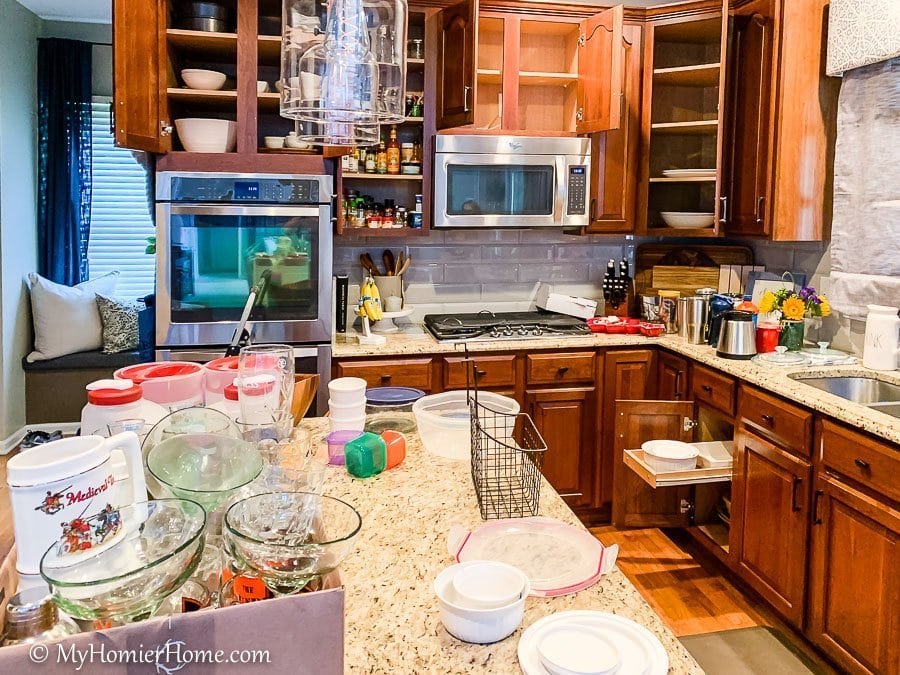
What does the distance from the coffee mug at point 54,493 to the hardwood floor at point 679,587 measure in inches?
92.2

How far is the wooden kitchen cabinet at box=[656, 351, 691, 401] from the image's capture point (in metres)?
3.35

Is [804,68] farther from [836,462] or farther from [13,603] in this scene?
[13,603]

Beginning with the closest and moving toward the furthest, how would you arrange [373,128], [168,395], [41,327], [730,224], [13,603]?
[13,603] < [168,395] < [373,128] < [730,224] < [41,327]

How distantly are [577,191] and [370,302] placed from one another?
1191 mm

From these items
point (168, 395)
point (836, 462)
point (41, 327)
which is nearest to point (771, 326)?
point (836, 462)

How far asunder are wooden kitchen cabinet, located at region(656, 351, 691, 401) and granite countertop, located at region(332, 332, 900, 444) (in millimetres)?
52

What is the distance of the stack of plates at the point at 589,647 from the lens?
0.92m

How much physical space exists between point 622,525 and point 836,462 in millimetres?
1095

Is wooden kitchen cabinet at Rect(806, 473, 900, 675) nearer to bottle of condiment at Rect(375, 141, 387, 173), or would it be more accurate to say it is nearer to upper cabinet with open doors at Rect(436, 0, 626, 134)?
upper cabinet with open doors at Rect(436, 0, 626, 134)

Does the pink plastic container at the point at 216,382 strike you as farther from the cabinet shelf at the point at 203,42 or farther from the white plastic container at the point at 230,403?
the cabinet shelf at the point at 203,42

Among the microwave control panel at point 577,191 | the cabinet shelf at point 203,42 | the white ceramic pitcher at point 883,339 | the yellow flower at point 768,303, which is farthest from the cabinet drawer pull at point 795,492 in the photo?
the cabinet shelf at point 203,42

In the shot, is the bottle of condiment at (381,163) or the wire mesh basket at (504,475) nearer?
the wire mesh basket at (504,475)

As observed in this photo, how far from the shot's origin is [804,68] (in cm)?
314

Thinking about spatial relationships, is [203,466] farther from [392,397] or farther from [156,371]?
[392,397]
